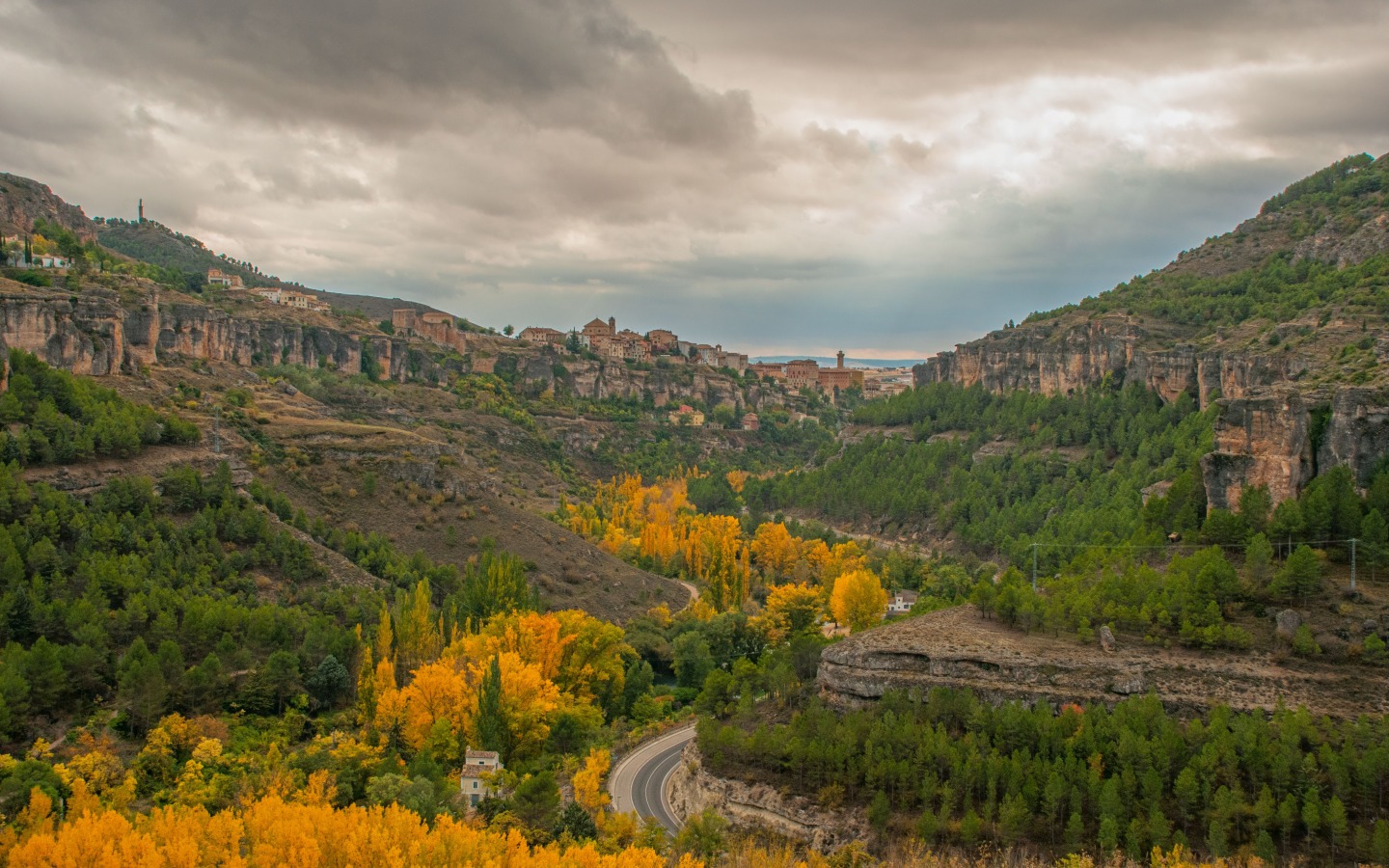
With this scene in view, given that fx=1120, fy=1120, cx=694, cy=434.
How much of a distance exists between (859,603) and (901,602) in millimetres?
9508

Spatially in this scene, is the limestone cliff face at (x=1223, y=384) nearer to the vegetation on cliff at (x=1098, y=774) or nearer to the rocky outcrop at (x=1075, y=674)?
the rocky outcrop at (x=1075, y=674)

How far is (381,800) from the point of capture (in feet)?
127

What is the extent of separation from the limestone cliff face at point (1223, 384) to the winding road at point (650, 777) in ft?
89.6

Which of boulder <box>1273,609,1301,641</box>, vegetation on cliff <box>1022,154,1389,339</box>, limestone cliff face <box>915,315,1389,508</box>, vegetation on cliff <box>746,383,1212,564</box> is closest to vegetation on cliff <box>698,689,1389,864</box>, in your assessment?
boulder <box>1273,609,1301,641</box>

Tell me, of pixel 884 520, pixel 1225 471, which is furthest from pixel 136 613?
pixel 884 520

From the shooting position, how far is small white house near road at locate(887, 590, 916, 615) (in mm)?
74363

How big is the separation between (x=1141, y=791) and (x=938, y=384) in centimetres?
9845

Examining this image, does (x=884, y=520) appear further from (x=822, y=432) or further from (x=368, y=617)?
(x=822, y=432)

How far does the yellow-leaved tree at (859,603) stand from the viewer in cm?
6725

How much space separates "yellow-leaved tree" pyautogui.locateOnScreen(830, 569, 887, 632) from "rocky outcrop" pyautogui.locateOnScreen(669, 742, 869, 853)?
89.8 feet

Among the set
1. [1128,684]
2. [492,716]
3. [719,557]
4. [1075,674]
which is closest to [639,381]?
[719,557]

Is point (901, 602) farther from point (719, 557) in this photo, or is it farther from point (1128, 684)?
point (1128, 684)

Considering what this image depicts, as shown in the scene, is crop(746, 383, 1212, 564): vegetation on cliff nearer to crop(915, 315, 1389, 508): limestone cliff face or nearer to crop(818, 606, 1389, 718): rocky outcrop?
crop(915, 315, 1389, 508): limestone cliff face

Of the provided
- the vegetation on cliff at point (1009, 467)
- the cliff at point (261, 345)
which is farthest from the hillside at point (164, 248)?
the vegetation on cliff at point (1009, 467)
